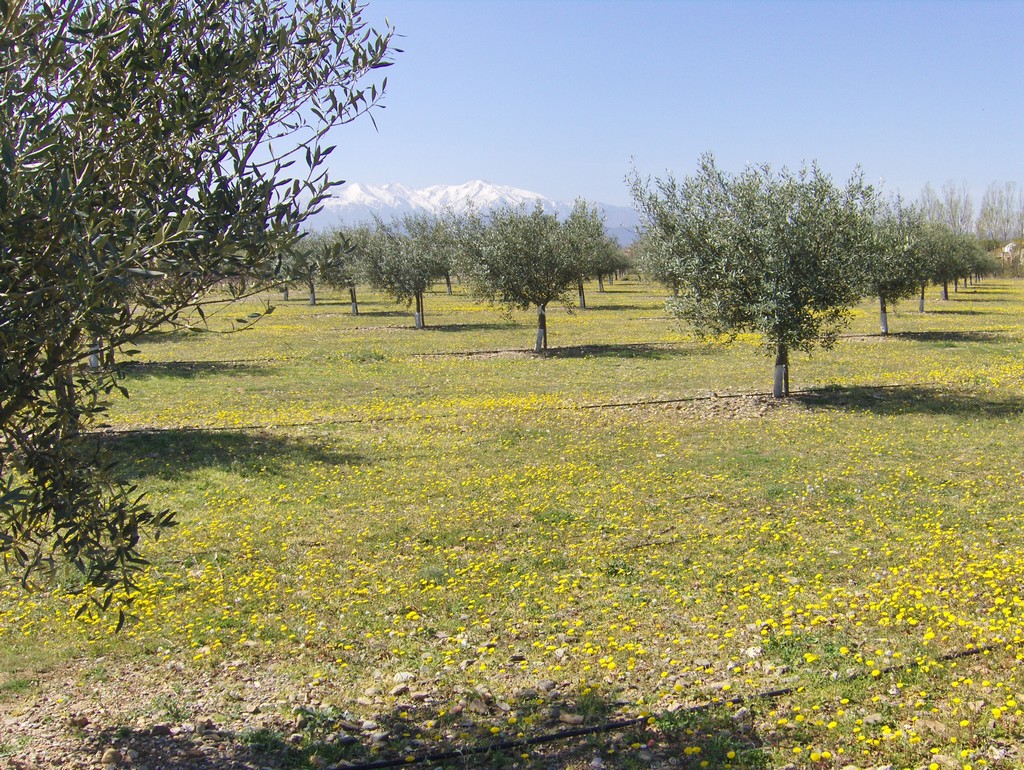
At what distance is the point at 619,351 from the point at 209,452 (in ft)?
79.4

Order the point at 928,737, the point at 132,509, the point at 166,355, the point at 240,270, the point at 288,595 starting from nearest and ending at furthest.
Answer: the point at 240,270, the point at 132,509, the point at 928,737, the point at 288,595, the point at 166,355

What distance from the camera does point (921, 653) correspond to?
865cm

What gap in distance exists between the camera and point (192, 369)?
1404 inches

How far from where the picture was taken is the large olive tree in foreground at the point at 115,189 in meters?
5.02

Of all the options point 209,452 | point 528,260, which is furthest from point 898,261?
point 209,452

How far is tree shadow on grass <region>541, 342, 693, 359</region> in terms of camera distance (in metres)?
38.6

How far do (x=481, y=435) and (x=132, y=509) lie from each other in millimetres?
15452

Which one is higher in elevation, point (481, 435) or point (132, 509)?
point (132, 509)

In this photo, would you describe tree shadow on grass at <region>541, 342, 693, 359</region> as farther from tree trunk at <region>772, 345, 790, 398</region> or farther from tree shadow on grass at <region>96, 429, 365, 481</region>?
tree shadow on grass at <region>96, 429, 365, 481</region>

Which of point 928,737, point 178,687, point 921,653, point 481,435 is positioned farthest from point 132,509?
point 481,435

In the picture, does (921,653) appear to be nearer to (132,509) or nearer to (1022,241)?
(132,509)

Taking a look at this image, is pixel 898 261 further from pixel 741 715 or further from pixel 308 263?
pixel 308 263

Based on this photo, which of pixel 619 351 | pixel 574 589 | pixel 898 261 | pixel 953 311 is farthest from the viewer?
pixel 953 311

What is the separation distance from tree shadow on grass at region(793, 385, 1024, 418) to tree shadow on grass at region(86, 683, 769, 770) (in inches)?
726
